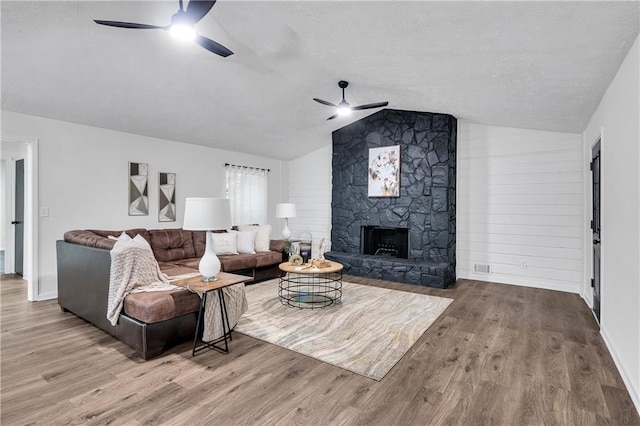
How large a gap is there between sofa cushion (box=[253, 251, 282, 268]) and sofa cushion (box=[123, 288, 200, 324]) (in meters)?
2.27

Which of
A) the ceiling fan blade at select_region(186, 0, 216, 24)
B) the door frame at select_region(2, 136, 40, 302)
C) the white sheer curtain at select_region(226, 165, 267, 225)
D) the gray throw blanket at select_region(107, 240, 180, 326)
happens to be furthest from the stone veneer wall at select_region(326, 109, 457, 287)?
the door frame at select_region(2, 136, 40, 302)

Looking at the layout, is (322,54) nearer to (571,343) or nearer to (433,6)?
(433,6)

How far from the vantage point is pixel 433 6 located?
2.41 meters

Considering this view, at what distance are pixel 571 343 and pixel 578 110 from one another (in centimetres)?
267

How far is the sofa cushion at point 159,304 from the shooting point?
105 inches

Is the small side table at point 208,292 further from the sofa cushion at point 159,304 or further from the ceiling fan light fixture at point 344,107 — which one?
the ceiling fan light fixture at point 344,107

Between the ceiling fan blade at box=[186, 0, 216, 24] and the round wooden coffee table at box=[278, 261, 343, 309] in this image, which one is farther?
the round wooden coffee table at box=[278, 261, 343, 309]

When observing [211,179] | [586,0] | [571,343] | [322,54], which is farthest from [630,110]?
[211,179]

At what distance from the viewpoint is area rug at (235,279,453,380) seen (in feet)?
9.04

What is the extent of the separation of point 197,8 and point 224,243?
3.70m

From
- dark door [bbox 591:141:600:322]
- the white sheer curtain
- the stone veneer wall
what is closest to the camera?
dark door [bbox 591:141:600:322]

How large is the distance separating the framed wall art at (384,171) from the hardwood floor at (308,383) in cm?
312

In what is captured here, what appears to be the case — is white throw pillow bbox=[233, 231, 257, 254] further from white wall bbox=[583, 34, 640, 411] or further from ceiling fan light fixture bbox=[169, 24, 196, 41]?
white wall bbox=[583, 34, 640, 411]

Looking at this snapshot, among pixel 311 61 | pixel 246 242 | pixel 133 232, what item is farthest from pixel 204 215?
pixel 246 242
